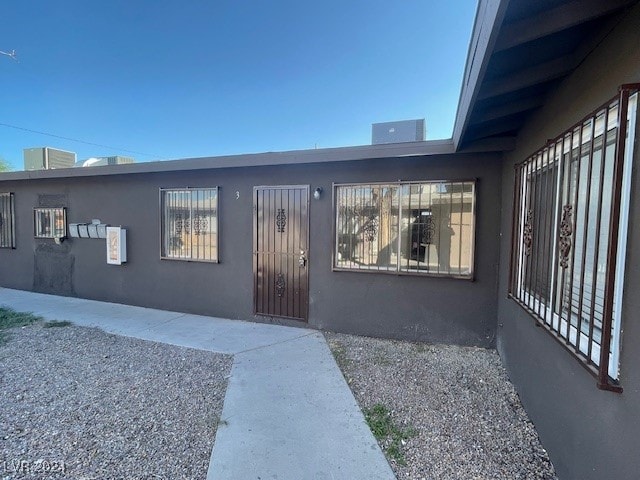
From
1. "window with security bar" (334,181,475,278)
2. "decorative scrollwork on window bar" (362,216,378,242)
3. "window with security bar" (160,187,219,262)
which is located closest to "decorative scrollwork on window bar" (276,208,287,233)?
"window with security bar" (334,181,475,278)

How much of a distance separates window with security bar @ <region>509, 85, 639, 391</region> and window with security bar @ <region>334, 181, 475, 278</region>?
0.79 m

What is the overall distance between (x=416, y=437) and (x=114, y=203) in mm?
6104

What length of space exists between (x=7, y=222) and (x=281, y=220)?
6.69 metres

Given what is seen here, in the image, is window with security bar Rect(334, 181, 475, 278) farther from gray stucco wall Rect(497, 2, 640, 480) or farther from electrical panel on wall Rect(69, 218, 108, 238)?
electrical panel on wall Rect(69, 218, 108, 238)

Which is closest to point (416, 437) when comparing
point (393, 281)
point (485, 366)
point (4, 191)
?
point (485, 366)

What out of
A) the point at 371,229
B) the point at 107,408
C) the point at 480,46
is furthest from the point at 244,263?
the point at 480,46

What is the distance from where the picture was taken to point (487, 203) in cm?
382

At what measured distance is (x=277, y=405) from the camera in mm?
2602

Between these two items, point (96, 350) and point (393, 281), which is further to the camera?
point (393, 281)

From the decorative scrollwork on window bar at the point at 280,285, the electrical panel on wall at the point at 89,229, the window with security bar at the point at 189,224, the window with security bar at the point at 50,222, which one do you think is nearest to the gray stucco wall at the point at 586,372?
the decorative scrollwork on window bar at the point at 280,285

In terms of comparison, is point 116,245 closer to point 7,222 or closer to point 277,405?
point 7,222

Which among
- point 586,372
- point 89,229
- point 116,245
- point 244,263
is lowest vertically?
point 586,372

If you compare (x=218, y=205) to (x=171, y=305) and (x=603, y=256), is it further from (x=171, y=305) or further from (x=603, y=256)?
(x=603, y=256)

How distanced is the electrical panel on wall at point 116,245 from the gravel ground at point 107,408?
76.0 inches
